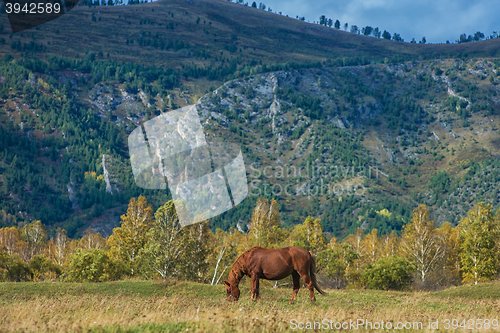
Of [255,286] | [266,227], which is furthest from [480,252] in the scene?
[255,286]

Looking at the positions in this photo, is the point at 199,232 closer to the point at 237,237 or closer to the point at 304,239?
the point at 304,239

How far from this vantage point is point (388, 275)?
180 feet

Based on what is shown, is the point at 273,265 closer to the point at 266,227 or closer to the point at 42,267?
the point at 266,227

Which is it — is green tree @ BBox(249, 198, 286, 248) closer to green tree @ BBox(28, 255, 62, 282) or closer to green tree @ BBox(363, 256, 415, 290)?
green tree @ BBox(363, 256, 415, 290)

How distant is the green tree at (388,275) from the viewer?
55094mm

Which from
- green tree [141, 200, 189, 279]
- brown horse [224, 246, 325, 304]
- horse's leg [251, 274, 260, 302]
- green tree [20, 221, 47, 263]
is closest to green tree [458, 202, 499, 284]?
green tree [141, 200, 189, 279]

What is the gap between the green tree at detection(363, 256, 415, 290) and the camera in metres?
55.1

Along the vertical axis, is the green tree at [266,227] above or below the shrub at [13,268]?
above

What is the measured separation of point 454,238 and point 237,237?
44276mm

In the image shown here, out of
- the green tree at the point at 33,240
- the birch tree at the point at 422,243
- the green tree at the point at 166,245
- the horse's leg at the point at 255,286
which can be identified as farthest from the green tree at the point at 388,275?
the green tree at the point at 33,240

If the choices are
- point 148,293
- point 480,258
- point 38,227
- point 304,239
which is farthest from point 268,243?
point 38,227

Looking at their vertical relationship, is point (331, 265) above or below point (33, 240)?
above

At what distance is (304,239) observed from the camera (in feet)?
220

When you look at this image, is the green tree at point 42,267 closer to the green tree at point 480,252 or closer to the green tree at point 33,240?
the green tree at point 33,240
